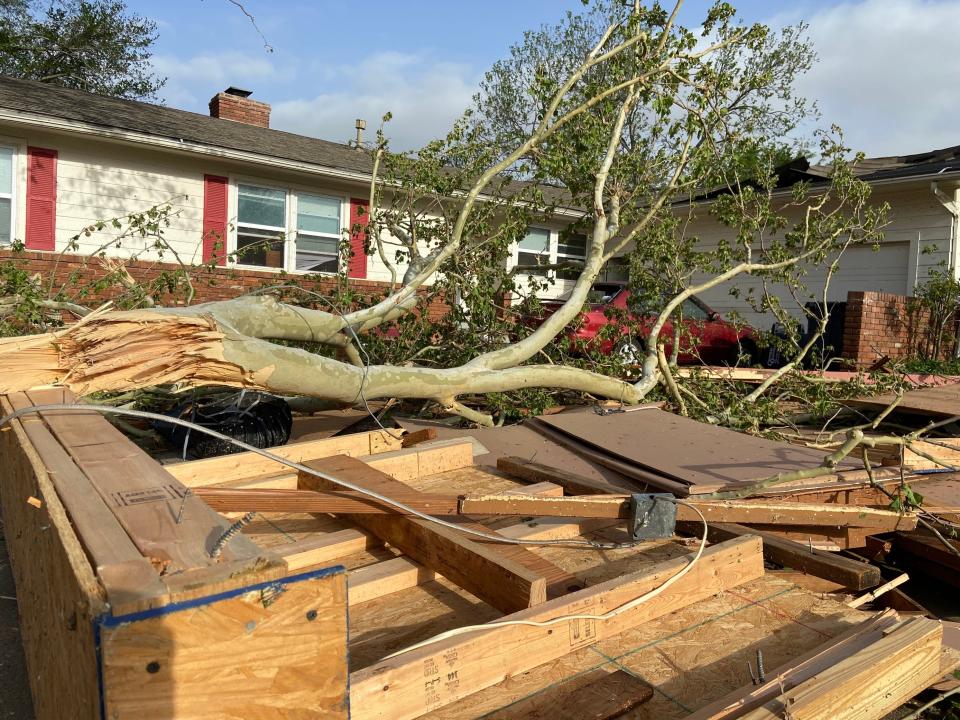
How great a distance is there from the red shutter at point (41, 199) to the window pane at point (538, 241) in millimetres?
9979

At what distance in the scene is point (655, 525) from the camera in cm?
340

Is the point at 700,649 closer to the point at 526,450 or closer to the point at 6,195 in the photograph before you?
the point at 526,450

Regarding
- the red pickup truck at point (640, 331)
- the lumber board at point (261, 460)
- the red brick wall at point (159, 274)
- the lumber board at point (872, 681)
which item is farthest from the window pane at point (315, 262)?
the lumber board at point (872, 681)

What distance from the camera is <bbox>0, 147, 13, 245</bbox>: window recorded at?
11.6m

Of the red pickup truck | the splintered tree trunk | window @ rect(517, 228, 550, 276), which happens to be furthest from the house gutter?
the splintered tree trunk

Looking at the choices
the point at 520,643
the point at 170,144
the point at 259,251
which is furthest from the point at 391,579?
the point at 259,251

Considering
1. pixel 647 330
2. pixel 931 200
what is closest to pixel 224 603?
pixel 647 330

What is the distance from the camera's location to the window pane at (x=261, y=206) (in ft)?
45.6

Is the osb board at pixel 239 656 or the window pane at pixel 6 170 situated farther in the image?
the window pane at pixel 6 170

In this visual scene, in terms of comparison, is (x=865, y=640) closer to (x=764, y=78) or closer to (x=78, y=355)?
(x=78, y=355)

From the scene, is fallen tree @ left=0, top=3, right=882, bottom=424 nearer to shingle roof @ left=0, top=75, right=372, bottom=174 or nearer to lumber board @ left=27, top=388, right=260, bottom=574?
lumber board @ left=27, top=388, right=260, bottom=574

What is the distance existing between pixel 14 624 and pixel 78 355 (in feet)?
4.69

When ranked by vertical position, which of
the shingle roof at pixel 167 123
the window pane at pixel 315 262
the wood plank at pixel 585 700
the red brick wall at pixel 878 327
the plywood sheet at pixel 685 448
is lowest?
the wood plank at pixel 585 700

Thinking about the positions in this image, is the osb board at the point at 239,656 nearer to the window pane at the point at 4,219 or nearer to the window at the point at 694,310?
the window at the point at 694,310
